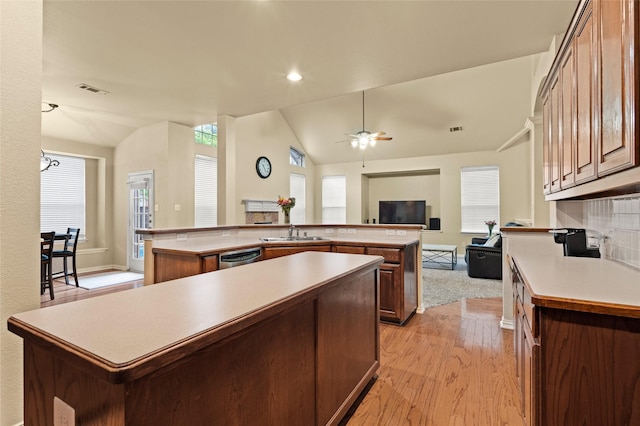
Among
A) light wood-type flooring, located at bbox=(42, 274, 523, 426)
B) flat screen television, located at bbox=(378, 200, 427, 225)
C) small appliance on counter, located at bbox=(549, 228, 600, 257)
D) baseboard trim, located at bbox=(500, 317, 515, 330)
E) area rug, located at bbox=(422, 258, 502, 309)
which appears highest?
flat screen television, located at bbox=(378, 200, 427, 225)

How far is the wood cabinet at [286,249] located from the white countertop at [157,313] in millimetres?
1940

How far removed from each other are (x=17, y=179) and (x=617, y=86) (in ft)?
8.80

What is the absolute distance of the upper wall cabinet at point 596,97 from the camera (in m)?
1.09

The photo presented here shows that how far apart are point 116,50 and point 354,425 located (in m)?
3.77

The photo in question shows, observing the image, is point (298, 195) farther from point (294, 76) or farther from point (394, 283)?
point (394, 283)

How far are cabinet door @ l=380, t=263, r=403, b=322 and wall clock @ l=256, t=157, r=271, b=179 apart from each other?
4.53 meters

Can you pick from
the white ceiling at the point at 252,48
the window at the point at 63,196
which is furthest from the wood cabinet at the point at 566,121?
the window at the point at 63,196

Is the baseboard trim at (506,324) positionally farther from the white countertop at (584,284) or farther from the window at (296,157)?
the window at (296,157)

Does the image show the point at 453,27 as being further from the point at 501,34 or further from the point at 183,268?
the point at 183,268

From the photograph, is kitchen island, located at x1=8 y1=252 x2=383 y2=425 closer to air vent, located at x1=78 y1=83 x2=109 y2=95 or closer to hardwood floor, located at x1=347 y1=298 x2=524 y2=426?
hardwood floor, located at x1=347 y1=298 x2=524 y2=426

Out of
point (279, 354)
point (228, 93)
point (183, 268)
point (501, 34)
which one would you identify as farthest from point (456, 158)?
point (279, 354)

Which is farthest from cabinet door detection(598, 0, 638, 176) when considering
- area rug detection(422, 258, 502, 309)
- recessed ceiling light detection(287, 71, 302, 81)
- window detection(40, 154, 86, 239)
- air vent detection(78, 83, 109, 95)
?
window detection(40, 154, 86, 239)

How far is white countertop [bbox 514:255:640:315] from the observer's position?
1.11 metres

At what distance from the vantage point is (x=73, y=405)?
2.69 feet
